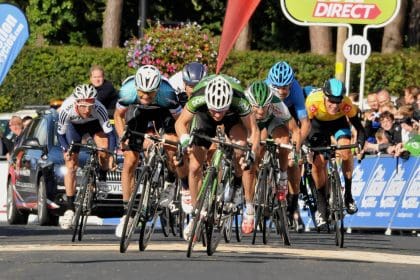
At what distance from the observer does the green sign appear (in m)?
29.3

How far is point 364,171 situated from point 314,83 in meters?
16.1

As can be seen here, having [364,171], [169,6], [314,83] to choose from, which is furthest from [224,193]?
[169,6]

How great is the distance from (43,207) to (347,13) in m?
7.75

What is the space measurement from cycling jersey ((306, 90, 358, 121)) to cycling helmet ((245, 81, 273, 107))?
5.34 feet

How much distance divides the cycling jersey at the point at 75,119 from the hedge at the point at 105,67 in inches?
772

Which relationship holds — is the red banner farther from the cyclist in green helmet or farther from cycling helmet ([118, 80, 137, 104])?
cycling helmet ([118, 80, 137, 104])

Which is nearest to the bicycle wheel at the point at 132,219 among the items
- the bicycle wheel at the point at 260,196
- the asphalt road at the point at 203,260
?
the asphalt road at the point at 203,260

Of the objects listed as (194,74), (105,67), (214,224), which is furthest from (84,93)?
(105,67)

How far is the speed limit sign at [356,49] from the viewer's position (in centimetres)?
2825

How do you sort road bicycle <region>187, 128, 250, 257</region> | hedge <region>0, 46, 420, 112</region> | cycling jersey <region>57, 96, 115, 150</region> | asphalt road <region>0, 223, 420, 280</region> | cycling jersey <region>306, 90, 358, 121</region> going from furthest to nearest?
1. hedge <region>0, 46, 420, 112</region>
2. cycling jersey <region>306, 90, 358, 121</region>
3. cycling jersey <region>57, 96, 115, 150</region>
4. road bicycle <region>187, 128, 250, 257</region>
5. asphalt road <region>0, 223, 420, 280</region>

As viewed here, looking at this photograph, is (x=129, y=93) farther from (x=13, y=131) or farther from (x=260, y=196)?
(x=13, y=131)

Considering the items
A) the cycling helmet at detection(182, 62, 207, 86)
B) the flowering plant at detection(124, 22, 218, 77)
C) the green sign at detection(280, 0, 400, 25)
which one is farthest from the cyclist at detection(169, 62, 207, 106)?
the flowering plant at detection(124, 22, 218, 77)

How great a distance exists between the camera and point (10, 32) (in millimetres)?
23344

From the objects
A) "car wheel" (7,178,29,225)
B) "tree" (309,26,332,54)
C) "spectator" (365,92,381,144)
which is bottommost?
"car wheel" (7,178,29,225)
